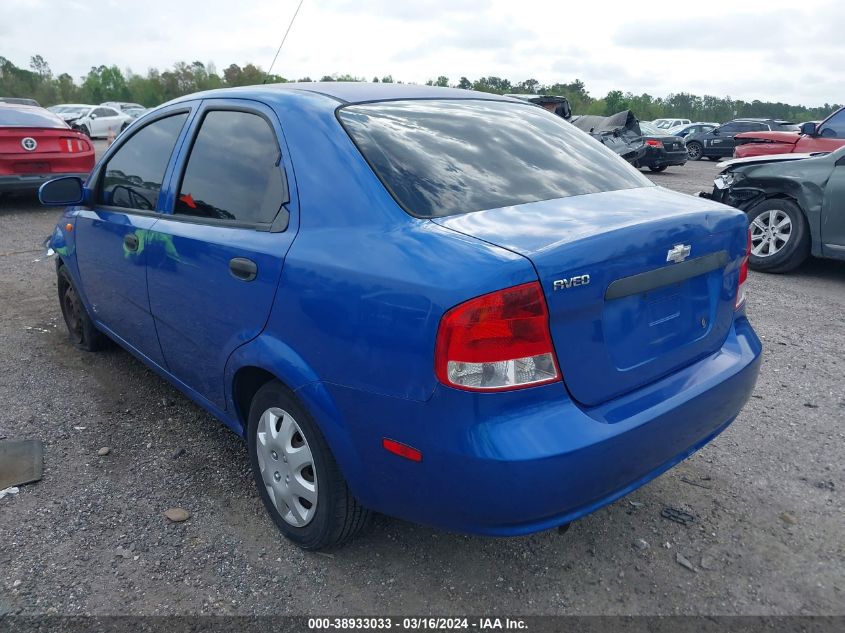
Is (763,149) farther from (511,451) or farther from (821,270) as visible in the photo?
(511,451)

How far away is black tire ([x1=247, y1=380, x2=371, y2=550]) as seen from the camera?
2256 millimetres

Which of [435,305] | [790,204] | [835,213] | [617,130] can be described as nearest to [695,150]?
[617,130]

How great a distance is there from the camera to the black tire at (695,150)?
2590cm

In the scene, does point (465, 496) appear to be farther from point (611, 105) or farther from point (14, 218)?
point (611, 105)

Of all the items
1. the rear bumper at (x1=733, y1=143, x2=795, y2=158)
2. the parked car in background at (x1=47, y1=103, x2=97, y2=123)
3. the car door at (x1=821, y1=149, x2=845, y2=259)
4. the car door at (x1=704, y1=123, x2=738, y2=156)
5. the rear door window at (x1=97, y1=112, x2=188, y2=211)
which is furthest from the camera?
the parked car in background at (x1=47, y1=103, x2=97, y2=123)

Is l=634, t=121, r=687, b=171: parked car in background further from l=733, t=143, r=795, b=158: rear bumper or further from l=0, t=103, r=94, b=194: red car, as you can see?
l=0, t=103, r=94, b=194: red car

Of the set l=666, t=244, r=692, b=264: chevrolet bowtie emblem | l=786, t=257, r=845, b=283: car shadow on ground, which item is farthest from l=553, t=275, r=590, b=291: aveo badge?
l=786, t=257, r=845, b=283: car shadow on ground

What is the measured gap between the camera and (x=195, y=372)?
2957mm

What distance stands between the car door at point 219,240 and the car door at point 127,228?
0.16m

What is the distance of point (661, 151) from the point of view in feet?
55.0

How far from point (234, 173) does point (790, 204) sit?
19.0 feet

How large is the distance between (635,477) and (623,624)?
502mm

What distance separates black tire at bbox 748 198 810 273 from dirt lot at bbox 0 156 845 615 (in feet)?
10.5

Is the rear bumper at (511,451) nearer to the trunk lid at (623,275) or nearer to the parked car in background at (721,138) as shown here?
the trunk lid at (623,275)
